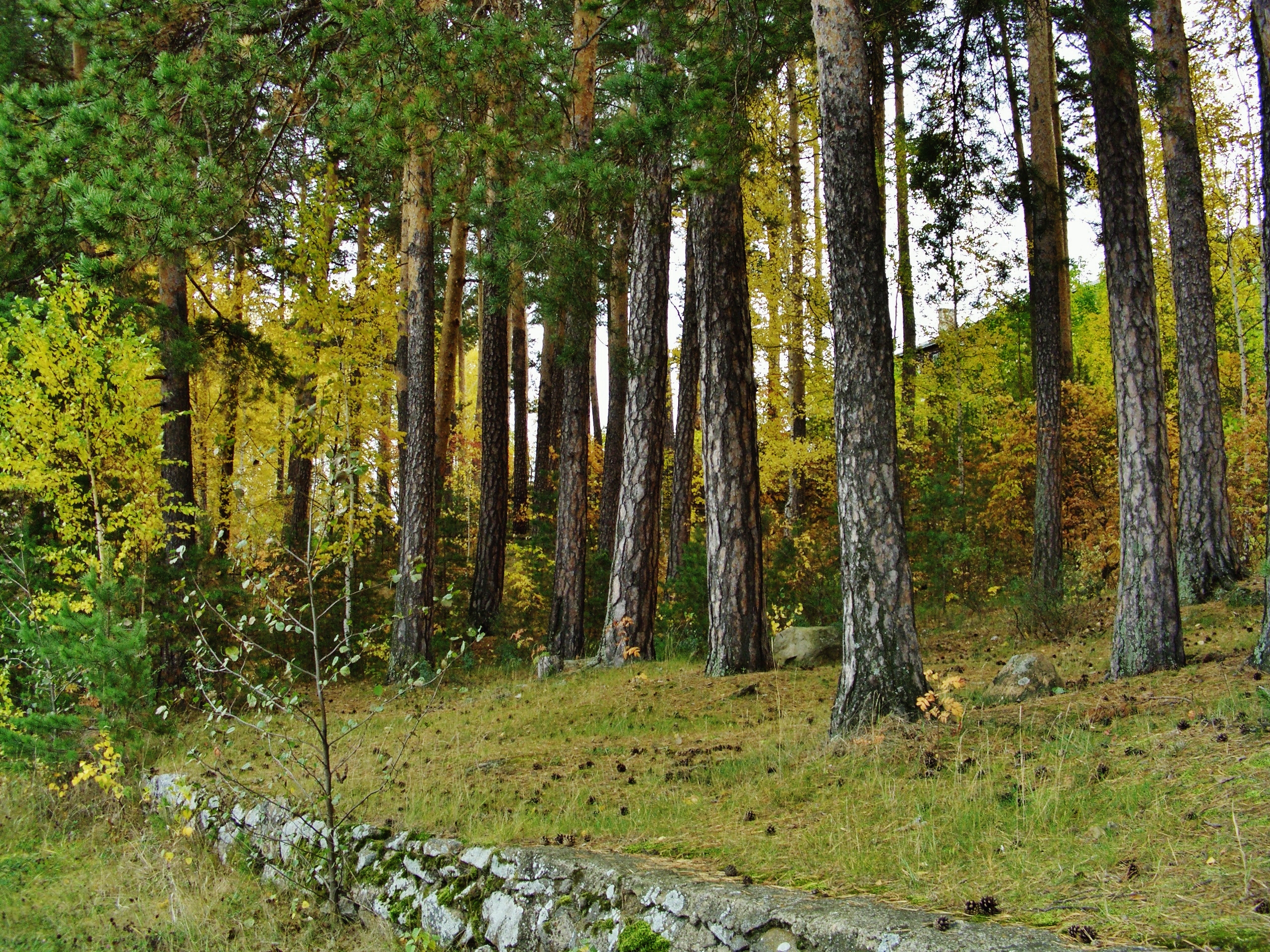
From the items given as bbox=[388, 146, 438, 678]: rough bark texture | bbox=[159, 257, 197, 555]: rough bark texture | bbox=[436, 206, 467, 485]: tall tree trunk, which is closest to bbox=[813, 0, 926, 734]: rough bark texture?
bbox=[388, 146, 438, 678]: rough bark texture

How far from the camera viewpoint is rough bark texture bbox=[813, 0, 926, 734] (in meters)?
5.48

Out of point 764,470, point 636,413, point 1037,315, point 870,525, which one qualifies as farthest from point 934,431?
point 870,525

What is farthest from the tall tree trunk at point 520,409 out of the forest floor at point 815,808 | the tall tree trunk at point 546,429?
the forest floor at point 815,808

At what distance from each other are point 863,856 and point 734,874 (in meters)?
0.52

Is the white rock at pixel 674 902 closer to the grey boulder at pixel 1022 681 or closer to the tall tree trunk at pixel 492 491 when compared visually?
the grey boulder at pixel 1022 681

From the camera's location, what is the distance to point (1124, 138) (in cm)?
694

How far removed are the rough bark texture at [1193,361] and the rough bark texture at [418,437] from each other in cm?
863

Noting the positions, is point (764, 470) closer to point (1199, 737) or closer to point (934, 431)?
point (934, 431)

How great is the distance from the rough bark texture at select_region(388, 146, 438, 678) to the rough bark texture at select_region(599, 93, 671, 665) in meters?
2.65

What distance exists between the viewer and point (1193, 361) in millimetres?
10078

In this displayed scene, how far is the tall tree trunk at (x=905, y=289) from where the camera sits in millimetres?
16938

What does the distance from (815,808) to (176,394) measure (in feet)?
32.1

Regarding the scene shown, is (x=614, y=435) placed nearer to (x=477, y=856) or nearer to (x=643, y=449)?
(x=643, y=449)

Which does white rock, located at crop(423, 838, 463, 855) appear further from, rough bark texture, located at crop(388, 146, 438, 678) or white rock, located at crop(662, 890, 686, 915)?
rough bark texture, located at crop(388, 146, 438, 678)
